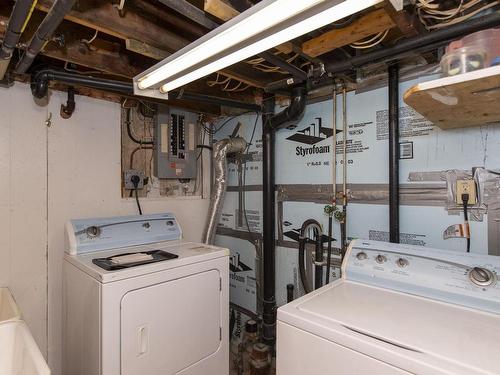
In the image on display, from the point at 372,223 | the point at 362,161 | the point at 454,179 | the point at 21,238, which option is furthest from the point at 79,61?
the point at 454,179

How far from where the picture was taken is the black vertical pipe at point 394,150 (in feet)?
5.61

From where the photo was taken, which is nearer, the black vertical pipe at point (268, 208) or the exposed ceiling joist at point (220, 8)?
the exposed ceiling joist at point (220, 8)

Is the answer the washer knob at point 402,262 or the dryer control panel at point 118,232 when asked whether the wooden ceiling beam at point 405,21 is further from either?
the dryer control panel at point 118,232

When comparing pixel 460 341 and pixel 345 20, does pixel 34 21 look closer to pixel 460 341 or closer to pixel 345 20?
pixel 345 20

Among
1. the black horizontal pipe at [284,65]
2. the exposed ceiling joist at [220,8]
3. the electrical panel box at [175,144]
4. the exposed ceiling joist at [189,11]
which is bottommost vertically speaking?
the electrical panel box at [175,144]

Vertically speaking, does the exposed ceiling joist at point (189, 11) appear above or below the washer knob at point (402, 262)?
above

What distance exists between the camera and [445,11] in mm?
1302

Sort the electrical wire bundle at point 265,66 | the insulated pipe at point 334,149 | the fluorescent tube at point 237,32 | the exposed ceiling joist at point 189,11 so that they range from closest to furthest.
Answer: the fluorescent tube at point 237,32 < the exposed ceiling joist at point 189,11 < the electrical wire bundle at point 265,66 < the insulated pipe at point 334,149

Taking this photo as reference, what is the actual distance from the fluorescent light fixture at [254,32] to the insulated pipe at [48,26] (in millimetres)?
389

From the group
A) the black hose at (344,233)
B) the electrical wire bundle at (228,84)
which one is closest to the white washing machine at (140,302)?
the black hose at (344,233)

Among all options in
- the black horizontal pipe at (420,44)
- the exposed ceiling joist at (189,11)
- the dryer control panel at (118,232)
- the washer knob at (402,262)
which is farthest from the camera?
the dryer control panel at (118,232)

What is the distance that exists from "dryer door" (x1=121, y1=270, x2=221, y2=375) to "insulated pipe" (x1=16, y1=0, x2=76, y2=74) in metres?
1.27

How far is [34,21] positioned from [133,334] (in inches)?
68.2

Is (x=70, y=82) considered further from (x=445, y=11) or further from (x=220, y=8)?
(x=445, y=11)
